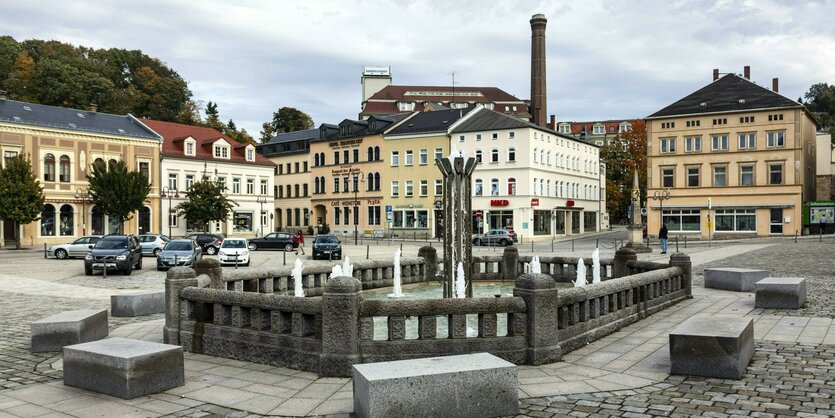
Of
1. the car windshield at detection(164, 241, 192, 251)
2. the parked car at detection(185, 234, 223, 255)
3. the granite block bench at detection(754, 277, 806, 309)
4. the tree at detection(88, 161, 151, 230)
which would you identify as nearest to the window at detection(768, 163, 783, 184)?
the parked car at detection(185, 234, 223, 255)

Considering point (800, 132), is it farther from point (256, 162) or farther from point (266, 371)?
point (266, 371)

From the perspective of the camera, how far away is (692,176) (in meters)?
62.2

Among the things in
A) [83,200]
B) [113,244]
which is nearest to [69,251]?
[113,244]

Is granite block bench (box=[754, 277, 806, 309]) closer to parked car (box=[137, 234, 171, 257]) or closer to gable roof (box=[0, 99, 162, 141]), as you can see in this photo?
parked car (box=[137, 234, 171, 257])

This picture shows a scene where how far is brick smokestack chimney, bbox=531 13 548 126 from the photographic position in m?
79.2

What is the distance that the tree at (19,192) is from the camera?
1826 inches

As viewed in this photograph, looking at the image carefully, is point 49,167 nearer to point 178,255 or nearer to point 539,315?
point 178,255

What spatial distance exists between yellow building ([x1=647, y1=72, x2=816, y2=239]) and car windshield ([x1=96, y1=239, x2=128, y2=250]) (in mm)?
47489

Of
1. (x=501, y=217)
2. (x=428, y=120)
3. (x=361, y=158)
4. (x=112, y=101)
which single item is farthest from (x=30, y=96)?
(x=501, y=217)

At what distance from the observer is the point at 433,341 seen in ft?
27.0

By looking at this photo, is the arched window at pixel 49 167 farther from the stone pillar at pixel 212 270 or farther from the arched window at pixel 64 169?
the stone pillar at pixel 212 270

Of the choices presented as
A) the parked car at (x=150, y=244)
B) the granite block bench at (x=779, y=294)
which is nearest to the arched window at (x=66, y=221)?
the parked car at (x=150, y=244)

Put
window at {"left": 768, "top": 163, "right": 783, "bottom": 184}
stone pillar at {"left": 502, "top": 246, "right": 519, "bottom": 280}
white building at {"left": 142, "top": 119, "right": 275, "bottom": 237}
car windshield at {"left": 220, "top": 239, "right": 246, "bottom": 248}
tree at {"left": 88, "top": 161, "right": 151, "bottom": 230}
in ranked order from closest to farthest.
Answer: stone pillar at {"left": 502, "top": 246, "right": 519, "bottom": 280} < car windshield at {"left": 220, "top": 239, "right": 246, "bottom": 248} < tree at {"left": 88, "top": 161, "right": 151, "bottom": 230} < window at {"left": 768, "top": 163, "right": 783, "bottom": 184} < white building at {"left": 142, "top": 119, "right": 275, "bottom": 237}

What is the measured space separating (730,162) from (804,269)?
39.7 m
